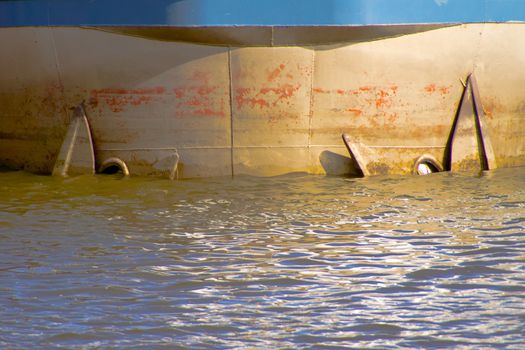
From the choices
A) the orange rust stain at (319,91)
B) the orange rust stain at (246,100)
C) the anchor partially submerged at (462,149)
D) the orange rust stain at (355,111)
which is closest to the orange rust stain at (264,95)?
the orange rust stain at (246,100)

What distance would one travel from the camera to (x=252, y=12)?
670 cm

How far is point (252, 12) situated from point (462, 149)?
1.96 metres

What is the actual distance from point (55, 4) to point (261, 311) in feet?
12.1

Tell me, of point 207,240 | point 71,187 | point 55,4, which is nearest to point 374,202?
point 207,240

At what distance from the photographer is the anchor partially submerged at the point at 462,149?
7.14 metres

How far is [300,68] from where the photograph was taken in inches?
272

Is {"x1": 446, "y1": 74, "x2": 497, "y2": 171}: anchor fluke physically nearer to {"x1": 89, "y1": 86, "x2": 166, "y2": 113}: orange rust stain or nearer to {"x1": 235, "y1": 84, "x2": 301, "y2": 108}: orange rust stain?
{"x1": 235, "y1": 84, "x2": 301, "y2": 108}: orange rust stain

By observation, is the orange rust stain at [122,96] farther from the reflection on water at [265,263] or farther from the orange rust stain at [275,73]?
the orange rust stain at [275,73]

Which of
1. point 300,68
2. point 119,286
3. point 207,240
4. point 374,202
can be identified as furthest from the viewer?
point 300,68

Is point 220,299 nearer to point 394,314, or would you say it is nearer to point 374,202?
point 394,314

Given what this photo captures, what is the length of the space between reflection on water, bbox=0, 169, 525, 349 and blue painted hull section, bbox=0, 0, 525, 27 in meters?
1.16

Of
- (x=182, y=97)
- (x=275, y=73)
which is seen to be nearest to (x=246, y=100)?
(x=275, y=73)

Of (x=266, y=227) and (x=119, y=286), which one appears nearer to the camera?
(x=119, y=286)

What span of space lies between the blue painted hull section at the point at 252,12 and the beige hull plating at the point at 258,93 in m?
0.11
